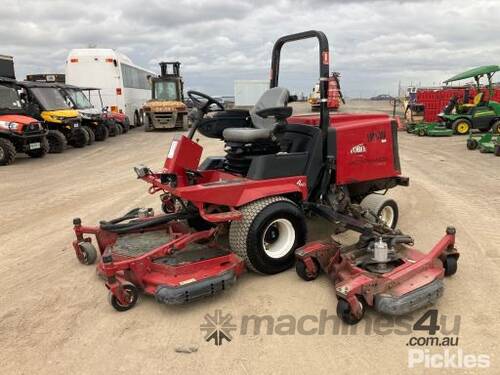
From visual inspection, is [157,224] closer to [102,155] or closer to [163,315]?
[163,315]

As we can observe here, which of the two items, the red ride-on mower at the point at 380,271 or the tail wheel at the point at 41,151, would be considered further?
the tail wheel at the point at 41,151

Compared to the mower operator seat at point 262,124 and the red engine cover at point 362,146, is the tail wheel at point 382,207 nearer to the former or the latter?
the red engine cover at point 362,146

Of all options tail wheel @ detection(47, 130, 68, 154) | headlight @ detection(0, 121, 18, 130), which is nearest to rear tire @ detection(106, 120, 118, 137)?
tail wheel @ detection(47, 130, 68, 154)

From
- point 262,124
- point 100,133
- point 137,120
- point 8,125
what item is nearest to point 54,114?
point 8,125

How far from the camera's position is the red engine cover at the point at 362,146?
4.27 m

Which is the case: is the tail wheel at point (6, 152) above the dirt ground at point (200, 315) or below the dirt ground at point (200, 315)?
above

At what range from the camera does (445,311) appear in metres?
3.23

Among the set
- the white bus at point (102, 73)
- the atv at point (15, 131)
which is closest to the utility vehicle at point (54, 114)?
the atv at point (15, 131)

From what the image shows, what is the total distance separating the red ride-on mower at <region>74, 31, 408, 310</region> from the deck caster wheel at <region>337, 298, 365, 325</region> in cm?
85

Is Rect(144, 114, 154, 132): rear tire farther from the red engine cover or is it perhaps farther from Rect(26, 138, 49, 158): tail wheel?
the red engine cover

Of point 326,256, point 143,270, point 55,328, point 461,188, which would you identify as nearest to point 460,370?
point 326,256

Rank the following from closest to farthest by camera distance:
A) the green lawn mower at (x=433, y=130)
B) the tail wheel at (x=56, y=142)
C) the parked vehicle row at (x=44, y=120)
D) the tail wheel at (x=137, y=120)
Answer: the parked vehicle row at (x=44, y=120)
the tail wheel at (x=56, y=142)
the green lawn mower at (x=433, y=130)
the tail wheel at (x=137, y=120)

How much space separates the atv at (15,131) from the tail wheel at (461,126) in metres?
13.1

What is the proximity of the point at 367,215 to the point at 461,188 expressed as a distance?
3.55 meters
